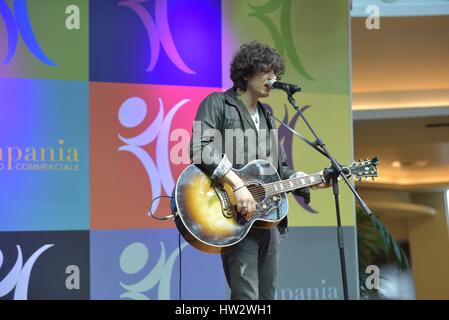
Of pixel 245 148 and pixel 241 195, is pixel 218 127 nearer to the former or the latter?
pixel 245 148

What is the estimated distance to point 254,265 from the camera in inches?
117

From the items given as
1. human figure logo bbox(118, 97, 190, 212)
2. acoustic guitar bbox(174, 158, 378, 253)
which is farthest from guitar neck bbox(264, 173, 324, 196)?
human figure logo bbox(118, 97, 190, 212)

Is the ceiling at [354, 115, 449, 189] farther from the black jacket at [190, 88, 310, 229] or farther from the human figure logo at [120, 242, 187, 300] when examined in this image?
the black jacket at [190, 88, 310, 229]

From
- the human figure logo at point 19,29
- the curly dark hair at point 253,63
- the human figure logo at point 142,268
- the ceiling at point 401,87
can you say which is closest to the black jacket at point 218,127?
the curly dark hair at point 253,63

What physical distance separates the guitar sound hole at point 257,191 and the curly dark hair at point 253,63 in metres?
0.52

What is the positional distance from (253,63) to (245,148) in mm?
430

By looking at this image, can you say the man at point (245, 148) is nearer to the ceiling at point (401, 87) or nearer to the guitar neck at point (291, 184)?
the guitar neck at point (291, 184)

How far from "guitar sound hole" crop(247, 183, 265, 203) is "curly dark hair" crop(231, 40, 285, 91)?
1.70ft

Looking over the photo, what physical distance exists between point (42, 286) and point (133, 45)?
1790 mm

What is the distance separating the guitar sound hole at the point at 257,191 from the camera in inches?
121

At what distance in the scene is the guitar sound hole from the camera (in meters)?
3.08

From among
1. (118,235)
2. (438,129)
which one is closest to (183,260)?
(118,235)
